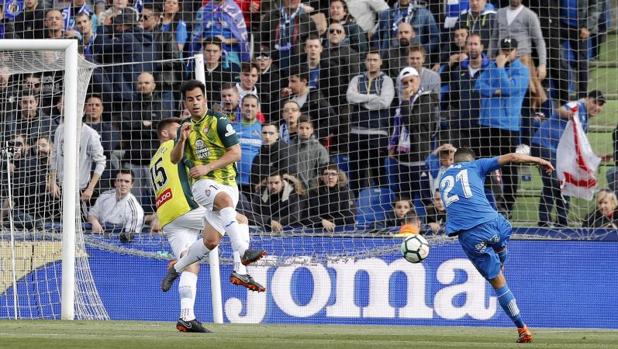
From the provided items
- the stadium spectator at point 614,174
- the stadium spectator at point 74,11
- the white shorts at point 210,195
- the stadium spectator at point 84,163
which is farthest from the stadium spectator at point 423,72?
the white shorts at point 210,195

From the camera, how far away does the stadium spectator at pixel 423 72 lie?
1762 cm

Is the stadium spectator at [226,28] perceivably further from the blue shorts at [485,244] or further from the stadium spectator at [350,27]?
the blue shorts at [485,244]

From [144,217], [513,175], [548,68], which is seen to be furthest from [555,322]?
[144,217]

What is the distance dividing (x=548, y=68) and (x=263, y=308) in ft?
17.2

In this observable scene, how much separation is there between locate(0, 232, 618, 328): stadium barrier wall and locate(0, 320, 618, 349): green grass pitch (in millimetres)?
2835

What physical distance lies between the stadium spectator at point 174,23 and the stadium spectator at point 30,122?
2472mm

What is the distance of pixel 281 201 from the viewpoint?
17250 millimetres

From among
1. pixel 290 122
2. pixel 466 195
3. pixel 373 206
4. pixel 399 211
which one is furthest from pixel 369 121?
pixel 466 195

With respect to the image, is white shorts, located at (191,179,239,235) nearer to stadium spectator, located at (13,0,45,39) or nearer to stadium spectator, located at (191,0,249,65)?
stadium spectator, located at (191,0,249,65)

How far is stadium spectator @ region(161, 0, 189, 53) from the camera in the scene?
18.5 m

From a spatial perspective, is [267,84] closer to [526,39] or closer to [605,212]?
[526,39]

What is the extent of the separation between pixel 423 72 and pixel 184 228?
5.31 m

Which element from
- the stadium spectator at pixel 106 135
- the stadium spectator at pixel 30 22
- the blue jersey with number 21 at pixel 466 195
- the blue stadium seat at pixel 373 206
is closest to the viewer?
the blue jersey with number 21 at pixel 466 195

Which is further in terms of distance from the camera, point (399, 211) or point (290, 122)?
point (290, 122)
